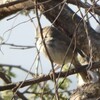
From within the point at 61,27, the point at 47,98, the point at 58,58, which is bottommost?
the point at 47,98

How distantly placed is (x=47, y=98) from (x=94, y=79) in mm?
1099

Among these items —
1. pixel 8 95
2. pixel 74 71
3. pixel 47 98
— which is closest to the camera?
pixel 74 71

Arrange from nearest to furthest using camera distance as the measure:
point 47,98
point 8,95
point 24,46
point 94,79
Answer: point 24,46 < point 94,79 < point 8,95 < point 47,98

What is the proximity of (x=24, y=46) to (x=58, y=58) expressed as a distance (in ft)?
5.53

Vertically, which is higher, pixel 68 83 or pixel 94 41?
pixel 94 41

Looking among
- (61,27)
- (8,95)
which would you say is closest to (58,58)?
(8,95)

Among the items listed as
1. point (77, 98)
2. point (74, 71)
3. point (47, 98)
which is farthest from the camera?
point (47, 98)

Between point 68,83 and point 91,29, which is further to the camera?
point 68,83

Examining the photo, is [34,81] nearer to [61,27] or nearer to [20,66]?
[61,27]

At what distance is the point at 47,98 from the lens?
3746mm

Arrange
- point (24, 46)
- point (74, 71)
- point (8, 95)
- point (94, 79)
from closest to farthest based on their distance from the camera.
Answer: point (24, 46) < point (74, 71) < point (94, 79) < point (8, 95)

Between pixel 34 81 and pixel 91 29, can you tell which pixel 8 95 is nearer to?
pixel 91 29

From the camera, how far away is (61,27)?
2867mm

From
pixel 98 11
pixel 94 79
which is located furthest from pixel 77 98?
pixel 98 11
